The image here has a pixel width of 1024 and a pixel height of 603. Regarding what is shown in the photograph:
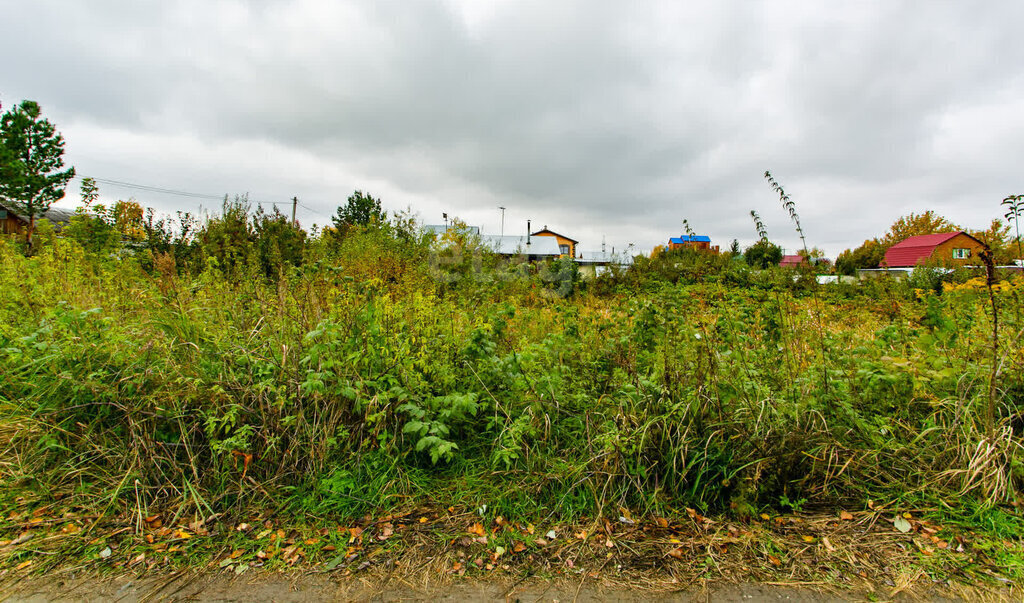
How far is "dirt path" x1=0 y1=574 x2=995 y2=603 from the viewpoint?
156cm

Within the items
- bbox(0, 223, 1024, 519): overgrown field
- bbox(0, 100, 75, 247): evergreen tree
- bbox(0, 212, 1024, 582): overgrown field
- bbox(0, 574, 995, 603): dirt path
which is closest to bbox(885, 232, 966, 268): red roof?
bbox(0, 223, 1024, 519): overgrown field

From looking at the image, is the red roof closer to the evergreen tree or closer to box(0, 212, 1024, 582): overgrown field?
box(0, 212, 1024, 582): overgrown field

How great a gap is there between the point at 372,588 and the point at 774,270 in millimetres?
3467

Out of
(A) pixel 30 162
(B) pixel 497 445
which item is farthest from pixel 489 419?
(A) pixel 30 162

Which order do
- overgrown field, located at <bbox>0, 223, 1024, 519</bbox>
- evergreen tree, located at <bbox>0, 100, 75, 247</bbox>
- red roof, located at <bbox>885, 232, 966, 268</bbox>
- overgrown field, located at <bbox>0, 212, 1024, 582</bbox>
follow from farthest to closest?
red roof, located at <bbox>885, 232, 966, 268</bbox> → evergreen tree, located at <bbox>0, 100, 75, 247</bbox> → overgrown field, located at <bbox>0, 223, 1024, 519</bbox> → overgrown field, located at <bbox>0, 212, 1024, 582</bbox>

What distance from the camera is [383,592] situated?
5.29 feet

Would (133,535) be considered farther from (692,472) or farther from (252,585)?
(692,472)

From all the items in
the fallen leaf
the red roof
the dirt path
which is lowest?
the dirt path

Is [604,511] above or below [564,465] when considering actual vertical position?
below

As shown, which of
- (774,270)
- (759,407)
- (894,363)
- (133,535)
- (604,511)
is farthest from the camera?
(774,270)

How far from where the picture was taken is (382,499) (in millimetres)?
2068

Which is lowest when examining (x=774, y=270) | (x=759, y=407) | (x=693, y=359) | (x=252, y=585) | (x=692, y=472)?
(x=252, y=585)

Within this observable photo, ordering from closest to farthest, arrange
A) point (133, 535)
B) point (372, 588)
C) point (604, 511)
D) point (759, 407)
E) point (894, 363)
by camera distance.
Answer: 1. point (372, 588)
2. point (133, 535)
3. point (604, 511)
4. point (759, 407)
5. point (894, 363)

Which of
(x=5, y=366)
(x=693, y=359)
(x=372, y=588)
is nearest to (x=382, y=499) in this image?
(x=372, y=588)
